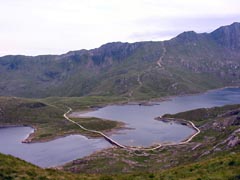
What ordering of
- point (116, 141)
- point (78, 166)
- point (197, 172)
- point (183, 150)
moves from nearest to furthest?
point (197, 172) → point (78, 166) → point (183, 150) → point (116, 141)

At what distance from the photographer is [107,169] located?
110562 mm

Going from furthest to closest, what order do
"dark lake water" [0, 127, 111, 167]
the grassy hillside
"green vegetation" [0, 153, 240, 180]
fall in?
"dark lake water" [0, 127, 111, 167] → the grassy hillside → "green vegetation" [0, 153, 240, 180]

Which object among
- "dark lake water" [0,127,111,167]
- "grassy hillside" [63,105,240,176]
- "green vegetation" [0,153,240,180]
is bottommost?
"dark lake water" [0,127,111,167]

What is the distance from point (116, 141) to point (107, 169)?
5674cm

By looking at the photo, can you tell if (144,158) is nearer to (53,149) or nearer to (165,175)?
(53,149)

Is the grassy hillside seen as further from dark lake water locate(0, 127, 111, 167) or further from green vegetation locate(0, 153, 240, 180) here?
green vegetation locate(0, 153, 240, 180)

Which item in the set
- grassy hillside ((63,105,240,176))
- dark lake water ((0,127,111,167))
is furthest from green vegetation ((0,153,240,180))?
dark lake water ((0,127,111,167))

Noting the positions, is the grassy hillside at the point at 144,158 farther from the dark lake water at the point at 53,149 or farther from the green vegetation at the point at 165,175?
the green vegetation at the point at 165,175

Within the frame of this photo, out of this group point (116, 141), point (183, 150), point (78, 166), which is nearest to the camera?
point (78, 166)

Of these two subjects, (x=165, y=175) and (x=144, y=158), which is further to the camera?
(x=144, y=158)

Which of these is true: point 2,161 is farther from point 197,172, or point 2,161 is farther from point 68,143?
point 68,143

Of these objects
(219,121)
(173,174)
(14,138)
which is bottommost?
(14,138)

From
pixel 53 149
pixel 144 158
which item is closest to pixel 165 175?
pixel 144 158

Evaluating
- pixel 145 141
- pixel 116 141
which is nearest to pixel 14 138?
pixel 116 141
